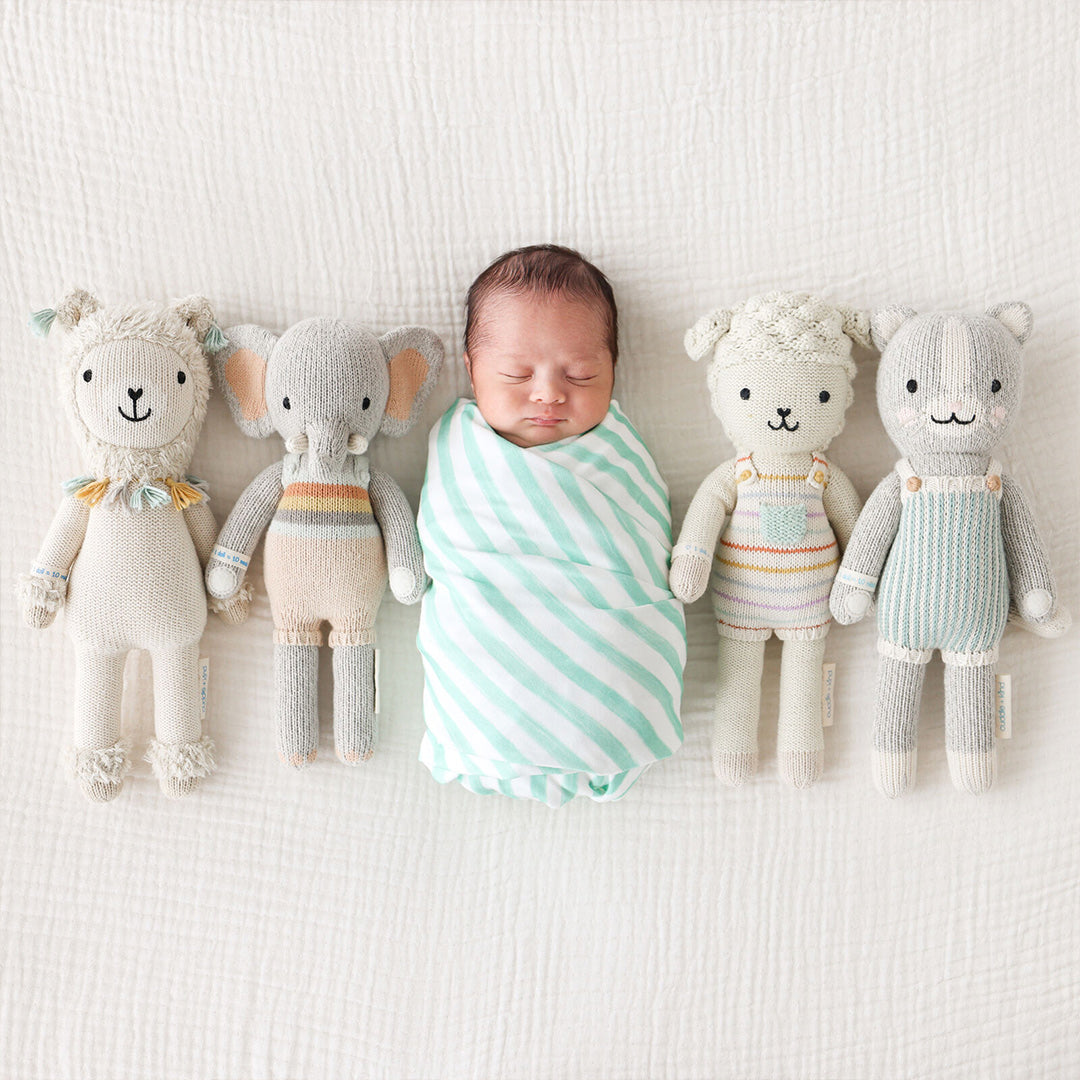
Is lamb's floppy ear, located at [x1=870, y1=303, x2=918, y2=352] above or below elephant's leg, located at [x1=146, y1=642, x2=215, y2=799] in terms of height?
above

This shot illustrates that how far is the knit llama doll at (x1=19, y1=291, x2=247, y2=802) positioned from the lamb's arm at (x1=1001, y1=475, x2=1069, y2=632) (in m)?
1.08

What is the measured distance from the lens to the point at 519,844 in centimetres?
126

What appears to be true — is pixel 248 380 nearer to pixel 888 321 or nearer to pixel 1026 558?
pixel 888 321

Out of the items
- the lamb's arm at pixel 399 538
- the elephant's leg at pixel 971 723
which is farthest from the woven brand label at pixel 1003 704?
the lamb's arm at pixel 399 538

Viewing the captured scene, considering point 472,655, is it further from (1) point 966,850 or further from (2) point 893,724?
(1) point 966,850

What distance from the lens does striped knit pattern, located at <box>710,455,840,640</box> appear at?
1.17 metres

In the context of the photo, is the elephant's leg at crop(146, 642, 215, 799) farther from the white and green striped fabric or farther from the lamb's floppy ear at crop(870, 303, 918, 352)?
the lamb's floppy ear at crop(870, 303, 918, 352)

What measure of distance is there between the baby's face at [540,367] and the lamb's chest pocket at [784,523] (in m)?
0.26

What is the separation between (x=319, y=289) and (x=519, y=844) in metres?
0.84

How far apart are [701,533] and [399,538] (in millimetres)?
406

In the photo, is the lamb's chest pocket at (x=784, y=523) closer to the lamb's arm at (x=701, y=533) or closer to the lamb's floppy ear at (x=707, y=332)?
the lamb's arm at (x=701, y=533)

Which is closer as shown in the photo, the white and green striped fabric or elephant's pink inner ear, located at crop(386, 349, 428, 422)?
the white and green striped fabric

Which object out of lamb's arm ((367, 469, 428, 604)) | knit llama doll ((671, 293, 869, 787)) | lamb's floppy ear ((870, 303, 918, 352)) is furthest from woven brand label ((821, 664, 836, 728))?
lamb's arm ((367, 469, 428, 604))

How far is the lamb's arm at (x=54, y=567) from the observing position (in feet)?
3.76
